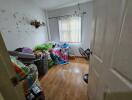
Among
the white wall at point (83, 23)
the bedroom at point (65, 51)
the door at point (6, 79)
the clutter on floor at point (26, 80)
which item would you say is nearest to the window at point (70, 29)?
the bedroom at point (65, 51)

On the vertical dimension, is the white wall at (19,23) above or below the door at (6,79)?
above

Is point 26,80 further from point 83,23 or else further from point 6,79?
point 83,23

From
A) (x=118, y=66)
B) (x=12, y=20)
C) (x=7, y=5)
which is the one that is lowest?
(x=118, y=66)

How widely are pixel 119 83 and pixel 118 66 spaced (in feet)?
0.45

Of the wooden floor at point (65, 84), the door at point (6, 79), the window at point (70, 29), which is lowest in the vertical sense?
the wooden floor at point (65, 84)

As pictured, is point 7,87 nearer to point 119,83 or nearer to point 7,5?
point 119,83

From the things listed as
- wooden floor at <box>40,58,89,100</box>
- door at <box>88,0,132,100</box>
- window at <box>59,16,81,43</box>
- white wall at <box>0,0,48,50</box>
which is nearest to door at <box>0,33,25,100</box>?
door at <box>88,0,132,100</box>

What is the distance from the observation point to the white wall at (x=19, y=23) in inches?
82.9

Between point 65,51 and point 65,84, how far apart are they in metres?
1.73

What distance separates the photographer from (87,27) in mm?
3535

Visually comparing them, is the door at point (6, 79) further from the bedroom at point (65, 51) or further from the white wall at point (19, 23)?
the white wall at point (19, 23)

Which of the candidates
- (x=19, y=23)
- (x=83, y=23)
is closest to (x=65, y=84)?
(x=19, y=23)

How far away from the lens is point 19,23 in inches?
100

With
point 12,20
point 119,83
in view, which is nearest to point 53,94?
point 119,83
